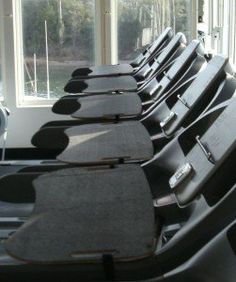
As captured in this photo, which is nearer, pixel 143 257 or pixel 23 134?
pixel 143 257

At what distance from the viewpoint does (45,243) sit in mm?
1280

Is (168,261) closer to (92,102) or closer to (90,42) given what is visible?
(92,102)

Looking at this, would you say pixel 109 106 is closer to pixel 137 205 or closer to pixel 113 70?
pixel 113 70

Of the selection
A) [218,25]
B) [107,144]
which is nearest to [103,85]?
[107,144]

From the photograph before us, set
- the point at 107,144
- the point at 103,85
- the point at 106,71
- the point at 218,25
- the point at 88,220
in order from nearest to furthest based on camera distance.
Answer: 1. the point at 88,220
2. the point at 107,144
3. the point at 103,85
4. the point at 106,71
5. the point at 218,25

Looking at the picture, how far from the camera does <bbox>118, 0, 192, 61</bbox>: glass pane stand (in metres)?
5.24

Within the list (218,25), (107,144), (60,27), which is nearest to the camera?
(107,144)

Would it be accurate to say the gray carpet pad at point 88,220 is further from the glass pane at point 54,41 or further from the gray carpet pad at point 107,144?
the glass pane at point 54,41

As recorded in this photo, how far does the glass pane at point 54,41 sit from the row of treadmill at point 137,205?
3.12m

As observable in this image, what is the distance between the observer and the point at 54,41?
5395 mm

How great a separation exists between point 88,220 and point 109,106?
1.40m

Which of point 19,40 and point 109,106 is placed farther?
point 19,40

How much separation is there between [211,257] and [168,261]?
0.45 feet

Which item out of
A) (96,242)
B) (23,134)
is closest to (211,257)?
(96,242)
